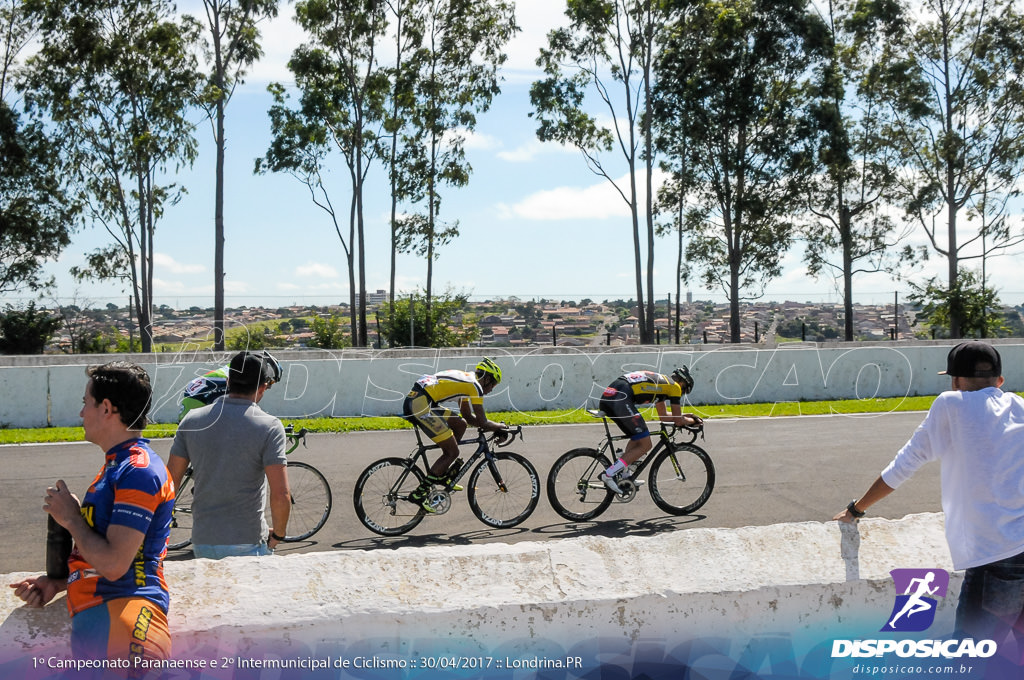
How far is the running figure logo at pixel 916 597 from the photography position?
2748 mm

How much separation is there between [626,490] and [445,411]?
1.97 metres

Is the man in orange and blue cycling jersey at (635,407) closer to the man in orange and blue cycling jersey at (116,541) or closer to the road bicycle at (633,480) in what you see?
the road bicycle at (633,480)

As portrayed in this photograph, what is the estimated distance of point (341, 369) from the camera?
648 inches

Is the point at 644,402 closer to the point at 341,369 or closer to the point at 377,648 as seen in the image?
the point at 377,648

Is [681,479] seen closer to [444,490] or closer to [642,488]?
[642,488]

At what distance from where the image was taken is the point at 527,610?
8.27 ft

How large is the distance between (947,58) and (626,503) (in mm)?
40168

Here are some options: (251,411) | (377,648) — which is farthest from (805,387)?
(377,648)

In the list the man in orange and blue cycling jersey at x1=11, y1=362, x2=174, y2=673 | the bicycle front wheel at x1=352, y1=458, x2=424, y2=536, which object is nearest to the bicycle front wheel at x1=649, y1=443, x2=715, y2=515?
the bicycle front wheel at x1=352, y1=458, x2=424, y2=536

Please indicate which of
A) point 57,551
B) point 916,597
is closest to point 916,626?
point 916,597

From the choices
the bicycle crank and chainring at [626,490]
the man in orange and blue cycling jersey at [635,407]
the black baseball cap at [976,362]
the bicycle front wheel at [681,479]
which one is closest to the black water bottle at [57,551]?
the black baseball cap at [976,362]

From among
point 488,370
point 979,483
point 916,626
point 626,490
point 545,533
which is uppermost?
point 488,370

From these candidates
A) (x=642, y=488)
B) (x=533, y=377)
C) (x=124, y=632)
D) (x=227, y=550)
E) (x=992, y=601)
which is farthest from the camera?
(x=533, y=377)

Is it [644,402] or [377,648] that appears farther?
[644,402]
